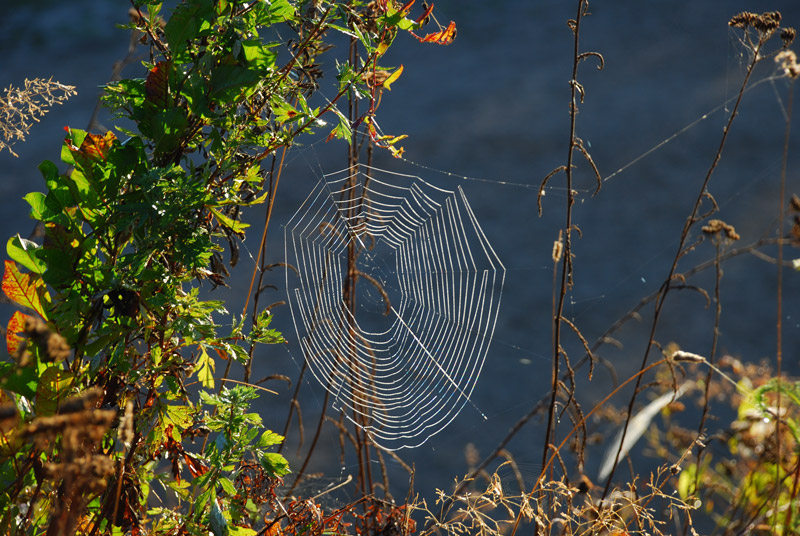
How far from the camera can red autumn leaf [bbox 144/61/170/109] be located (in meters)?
0.96

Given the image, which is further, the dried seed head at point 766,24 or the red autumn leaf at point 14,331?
the dried seed head at point 766,24

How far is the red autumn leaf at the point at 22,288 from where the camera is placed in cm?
95

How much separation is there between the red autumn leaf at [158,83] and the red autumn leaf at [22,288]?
28 cm

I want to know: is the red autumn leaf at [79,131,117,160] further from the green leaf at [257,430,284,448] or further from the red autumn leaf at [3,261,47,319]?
the green leaf at [257,430,284,448]

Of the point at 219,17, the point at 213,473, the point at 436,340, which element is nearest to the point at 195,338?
the point at 213,473

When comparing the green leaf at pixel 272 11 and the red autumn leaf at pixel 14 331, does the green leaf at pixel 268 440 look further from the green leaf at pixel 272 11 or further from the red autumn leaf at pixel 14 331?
the green leaf at pixel 272 11

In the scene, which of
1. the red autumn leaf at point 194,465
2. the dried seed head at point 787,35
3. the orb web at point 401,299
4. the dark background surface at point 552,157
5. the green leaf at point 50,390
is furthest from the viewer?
the dark background surface at point 552,157

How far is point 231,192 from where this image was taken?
1031 mm

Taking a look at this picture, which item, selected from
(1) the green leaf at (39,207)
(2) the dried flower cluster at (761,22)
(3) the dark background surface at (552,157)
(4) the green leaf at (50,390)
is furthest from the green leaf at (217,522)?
(3) the dark background surface at (552,157)

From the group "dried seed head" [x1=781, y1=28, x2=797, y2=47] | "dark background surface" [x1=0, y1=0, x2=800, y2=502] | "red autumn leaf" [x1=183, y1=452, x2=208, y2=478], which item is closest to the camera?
"red autumn leaf" [x1=183, y1=452, x2=208, y2=478]

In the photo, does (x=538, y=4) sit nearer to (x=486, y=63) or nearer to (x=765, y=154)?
(x=486, y=63)

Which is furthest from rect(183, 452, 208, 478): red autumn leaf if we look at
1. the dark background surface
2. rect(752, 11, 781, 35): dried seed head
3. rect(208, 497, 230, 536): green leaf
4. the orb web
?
the dark background surface

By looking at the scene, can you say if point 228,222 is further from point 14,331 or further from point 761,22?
point 761,22

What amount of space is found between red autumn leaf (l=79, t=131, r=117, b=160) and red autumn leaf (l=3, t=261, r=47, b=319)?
0.17 metres
